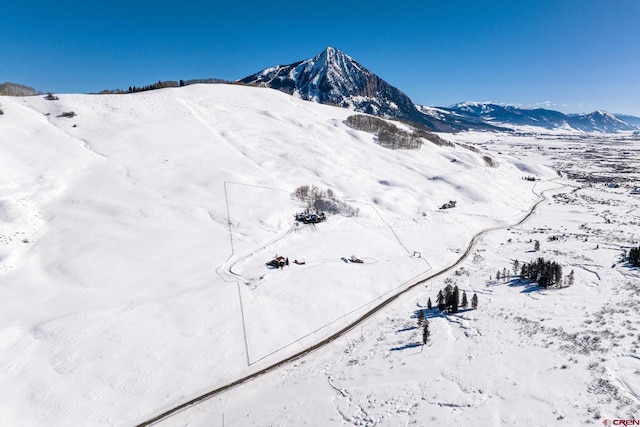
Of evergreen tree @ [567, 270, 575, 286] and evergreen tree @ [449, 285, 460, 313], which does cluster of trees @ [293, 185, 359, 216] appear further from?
evergreen tree @ [567, 270, 575, 286]

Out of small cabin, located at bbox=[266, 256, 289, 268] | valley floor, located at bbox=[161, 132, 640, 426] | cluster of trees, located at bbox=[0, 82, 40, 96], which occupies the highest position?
cluster of trees, located at bbox=[0, 82, 40, 96]

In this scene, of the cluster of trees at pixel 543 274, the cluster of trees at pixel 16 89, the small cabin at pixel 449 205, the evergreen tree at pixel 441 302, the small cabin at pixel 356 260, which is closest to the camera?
the evergreen tree at pixel 441 302

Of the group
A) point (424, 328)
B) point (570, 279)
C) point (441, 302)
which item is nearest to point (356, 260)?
point (441, 302)

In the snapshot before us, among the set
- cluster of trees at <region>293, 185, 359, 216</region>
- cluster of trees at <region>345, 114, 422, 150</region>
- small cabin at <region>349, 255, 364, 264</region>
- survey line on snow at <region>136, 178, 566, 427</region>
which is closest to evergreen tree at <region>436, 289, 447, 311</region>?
survey line on snow at <region>136, 178, 566, 427</region>

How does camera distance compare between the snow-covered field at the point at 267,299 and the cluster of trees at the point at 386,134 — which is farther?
the cluster of trees at the point at 386,134

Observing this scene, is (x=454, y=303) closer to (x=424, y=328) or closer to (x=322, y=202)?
Result: (x=424, y=328)

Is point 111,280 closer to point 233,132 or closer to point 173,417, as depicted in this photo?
point 173,417

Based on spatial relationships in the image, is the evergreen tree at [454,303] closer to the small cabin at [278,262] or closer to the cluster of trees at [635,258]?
the small cabin at [278,262]

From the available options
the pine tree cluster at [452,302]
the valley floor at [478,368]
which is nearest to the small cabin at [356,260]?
the valley floor at [478,368]
